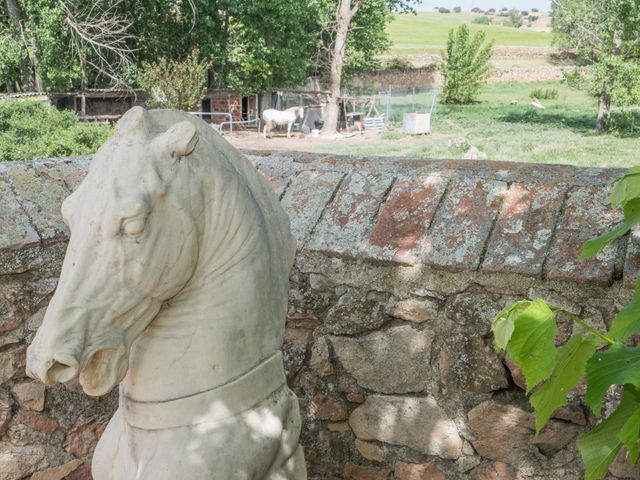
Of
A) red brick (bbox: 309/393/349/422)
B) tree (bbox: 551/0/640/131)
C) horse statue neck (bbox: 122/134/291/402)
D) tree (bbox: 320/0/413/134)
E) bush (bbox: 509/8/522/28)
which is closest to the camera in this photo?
horse statue neck (bbox: 122/134/291/402)

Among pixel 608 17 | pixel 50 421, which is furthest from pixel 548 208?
pixel 608 17

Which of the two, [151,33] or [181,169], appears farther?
[151,33]

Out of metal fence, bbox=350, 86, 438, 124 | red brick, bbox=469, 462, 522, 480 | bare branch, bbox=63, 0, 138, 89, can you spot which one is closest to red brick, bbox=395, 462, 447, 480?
red brick, bbox=469, 462, 522, 480

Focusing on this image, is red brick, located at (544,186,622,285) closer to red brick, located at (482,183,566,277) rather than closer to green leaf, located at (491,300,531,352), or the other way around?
red brick, located at (482,183,566,277)

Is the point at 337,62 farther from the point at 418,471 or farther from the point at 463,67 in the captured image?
the point at 418,471

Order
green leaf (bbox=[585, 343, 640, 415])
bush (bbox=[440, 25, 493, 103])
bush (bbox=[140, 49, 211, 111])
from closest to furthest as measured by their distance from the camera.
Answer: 1. green leaf (bbox=[585, 343, 640, 415])
2. bush (bbox=[140, 49, 211, 111])
3. bush (bbox=[440, 25, 493, 103])

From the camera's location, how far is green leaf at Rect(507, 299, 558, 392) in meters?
1.73

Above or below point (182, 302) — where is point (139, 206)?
above

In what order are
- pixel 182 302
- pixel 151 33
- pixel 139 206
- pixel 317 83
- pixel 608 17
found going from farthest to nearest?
pixel 317 83, pixel 151 33, pixel 608 17, pixel 182 302, pixel 139 206

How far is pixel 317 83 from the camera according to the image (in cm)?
3297

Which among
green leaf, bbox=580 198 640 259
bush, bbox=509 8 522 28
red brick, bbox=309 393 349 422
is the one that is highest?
bush, bbox=509 8 522 28

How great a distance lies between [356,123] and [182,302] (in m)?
25.4

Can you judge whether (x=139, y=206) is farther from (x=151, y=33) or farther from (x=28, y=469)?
(x=151, y=33)

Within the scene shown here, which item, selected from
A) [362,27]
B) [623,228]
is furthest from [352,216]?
[362,27]
